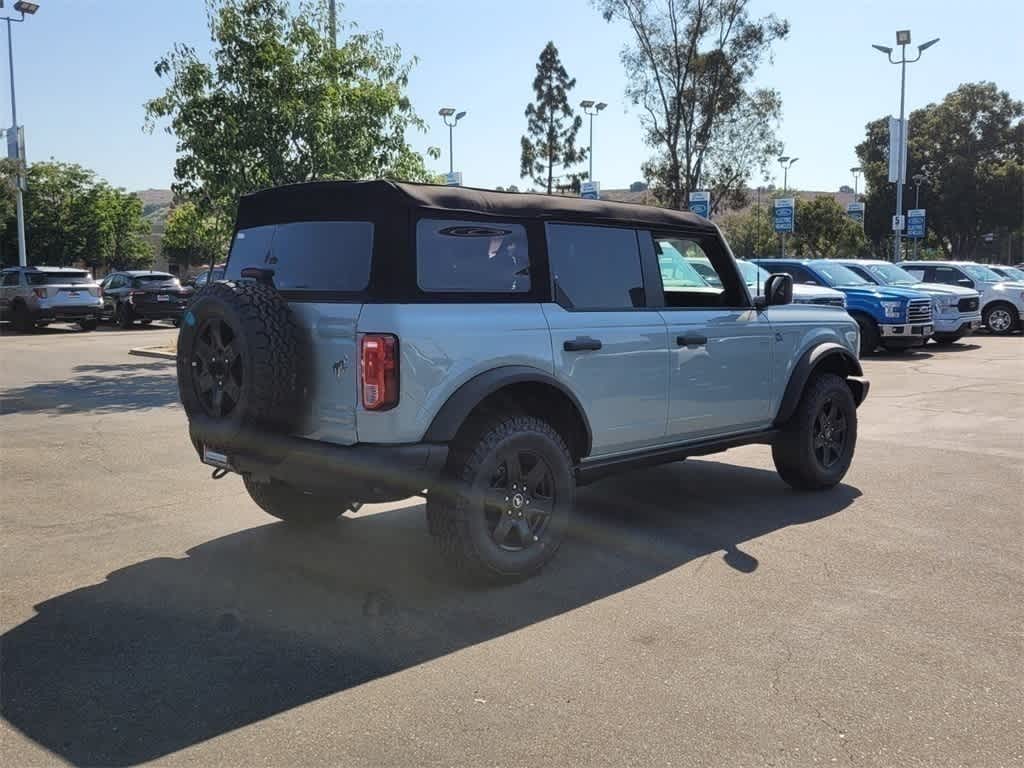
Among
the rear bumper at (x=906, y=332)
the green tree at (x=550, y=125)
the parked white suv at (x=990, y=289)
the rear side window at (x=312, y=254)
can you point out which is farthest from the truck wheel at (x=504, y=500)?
the green tree at (x=550, y=125)

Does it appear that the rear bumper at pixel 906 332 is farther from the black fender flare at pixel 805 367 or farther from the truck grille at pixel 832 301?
the black fender flare at pixel 805 367

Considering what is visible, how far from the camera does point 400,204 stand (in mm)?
4320

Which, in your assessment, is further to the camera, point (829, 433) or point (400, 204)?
point (829, 433)

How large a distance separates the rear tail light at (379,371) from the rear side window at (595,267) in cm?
118

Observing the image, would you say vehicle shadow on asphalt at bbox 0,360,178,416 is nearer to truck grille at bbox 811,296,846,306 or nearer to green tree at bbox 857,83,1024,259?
truck grille at bbox 811,296,846,306

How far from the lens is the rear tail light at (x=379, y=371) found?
4.05m

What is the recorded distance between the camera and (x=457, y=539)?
14.4 ft

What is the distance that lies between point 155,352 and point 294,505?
502 inches

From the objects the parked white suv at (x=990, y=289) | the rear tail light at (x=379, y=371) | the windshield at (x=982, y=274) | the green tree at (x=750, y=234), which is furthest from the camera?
the green tree at (x=750, y=234)

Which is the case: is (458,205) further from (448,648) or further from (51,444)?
(51,444)

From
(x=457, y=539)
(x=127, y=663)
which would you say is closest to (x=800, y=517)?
(x=457, y=539)

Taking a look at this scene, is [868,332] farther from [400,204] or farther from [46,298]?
[46,298]

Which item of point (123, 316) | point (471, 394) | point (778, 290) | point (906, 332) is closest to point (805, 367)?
point (778, 290)

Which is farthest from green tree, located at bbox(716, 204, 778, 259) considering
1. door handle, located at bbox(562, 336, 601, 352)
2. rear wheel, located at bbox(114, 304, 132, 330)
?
door handle, located at bbox(562, 336, 601, 352)
